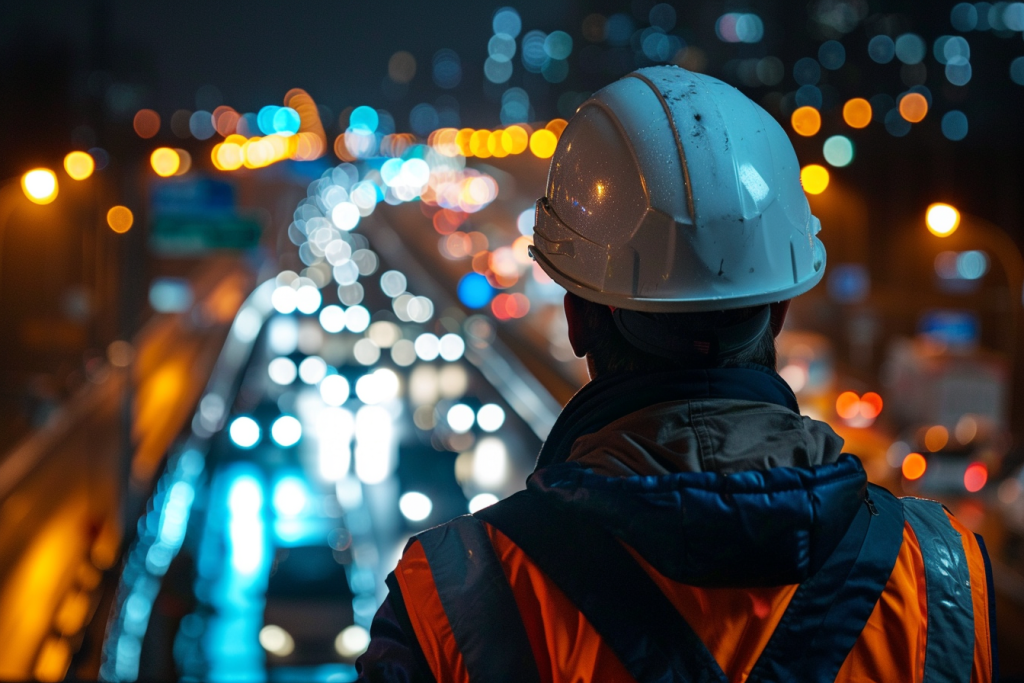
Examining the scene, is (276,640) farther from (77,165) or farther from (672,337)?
(672,337)

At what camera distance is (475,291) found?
4900 cm

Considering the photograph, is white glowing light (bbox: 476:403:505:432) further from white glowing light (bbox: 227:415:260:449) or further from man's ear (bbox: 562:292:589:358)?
man's ear (bbox: 562:292:589:358)

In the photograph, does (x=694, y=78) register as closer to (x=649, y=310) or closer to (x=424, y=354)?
(x=649, y=310)

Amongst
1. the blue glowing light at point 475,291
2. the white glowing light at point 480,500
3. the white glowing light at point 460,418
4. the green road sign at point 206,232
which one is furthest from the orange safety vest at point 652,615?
the blue glowing light at point 475,291

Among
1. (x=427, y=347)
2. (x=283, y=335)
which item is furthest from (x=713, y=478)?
(x=283, y=335)

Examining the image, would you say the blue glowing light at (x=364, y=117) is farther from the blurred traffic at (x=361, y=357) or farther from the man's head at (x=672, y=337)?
the man's head at (x=672, y=337)

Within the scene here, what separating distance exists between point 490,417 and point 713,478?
28.8 metres

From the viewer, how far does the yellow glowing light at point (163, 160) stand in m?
17.5

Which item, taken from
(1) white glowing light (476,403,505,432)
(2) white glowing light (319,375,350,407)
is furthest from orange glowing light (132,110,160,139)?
(2) white glowing light (319,375,350,407)

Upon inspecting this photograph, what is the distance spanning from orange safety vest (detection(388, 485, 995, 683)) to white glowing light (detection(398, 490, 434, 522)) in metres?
21.6

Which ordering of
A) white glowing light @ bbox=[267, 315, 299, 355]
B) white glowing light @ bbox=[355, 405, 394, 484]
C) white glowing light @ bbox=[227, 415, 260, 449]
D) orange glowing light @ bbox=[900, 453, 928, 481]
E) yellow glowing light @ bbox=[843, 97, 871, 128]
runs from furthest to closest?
white glowing light @ bbox=[267, 315, 299, 355], white glowing light @ bbox=[227, 415, 260, 449], white glowing light @ bbox=[355, 405, 394, 484], yellow glowing light @ bbox=[843, 97, 871, 128], orange glowing light @ bbox=[900, 453, 928, 481]

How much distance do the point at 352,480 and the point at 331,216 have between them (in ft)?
260

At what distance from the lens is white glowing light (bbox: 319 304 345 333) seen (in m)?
52.3

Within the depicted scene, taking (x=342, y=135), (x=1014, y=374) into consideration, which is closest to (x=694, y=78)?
(x=1014, y=374)
